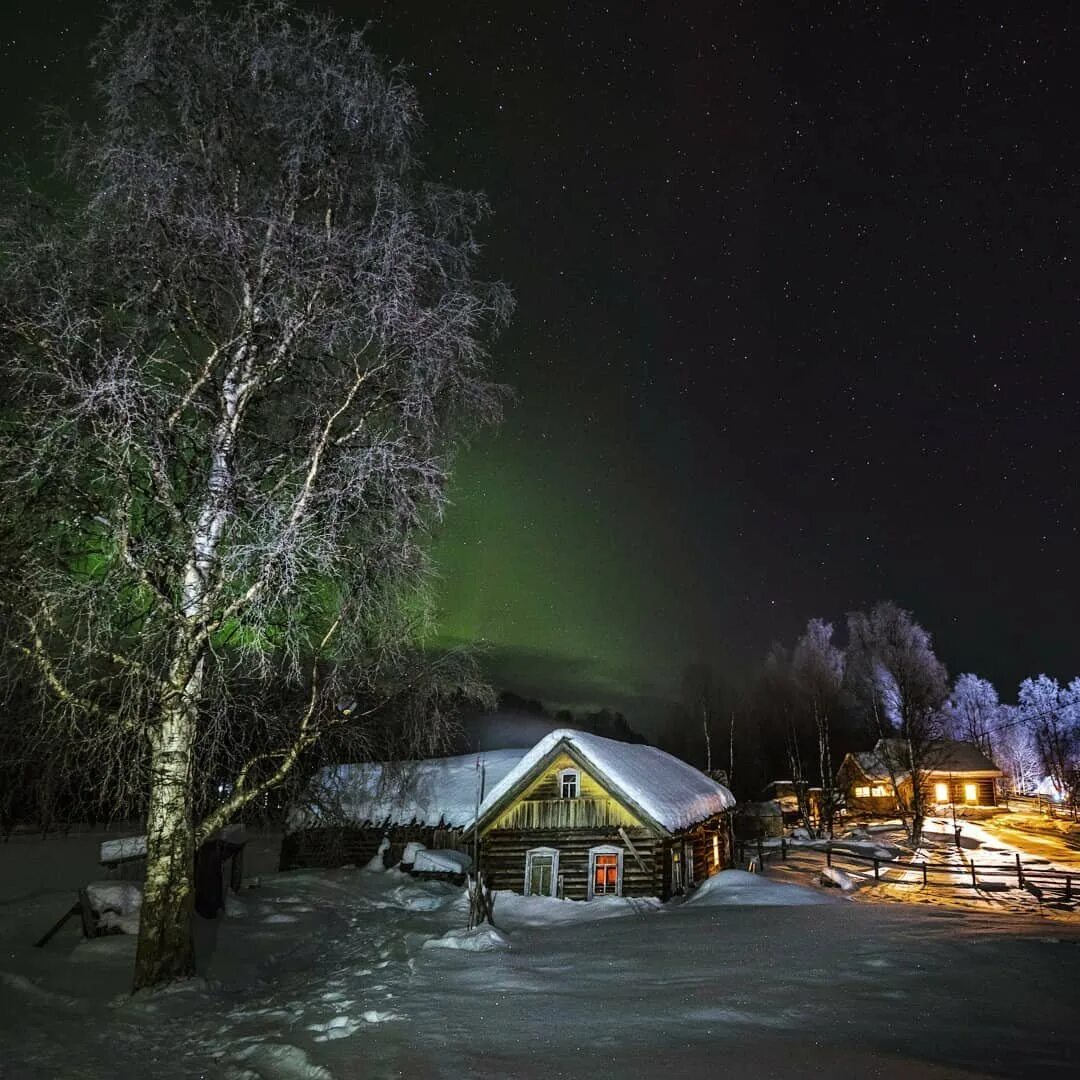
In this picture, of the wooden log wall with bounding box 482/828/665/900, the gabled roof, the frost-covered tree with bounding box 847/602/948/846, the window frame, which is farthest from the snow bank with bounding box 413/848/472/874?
the gabled roof

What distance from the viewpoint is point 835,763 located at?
80.9m

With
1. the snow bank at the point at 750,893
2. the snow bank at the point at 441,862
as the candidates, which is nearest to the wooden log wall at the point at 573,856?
the snow bank at the point at 750,893

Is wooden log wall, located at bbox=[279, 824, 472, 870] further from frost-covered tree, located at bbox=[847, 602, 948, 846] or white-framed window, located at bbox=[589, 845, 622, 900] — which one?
frost-covered tree, located at bbox=[847, 602, 948, 846]

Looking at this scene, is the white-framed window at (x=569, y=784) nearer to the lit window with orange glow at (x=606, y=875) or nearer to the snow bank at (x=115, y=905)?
the lit window with orange glow at (x=606, y=875)

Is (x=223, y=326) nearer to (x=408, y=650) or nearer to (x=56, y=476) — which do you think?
(x=56, y=476)

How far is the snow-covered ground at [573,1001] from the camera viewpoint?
7.79 m

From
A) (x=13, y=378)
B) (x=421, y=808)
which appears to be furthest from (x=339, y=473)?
(x=421, y=808)

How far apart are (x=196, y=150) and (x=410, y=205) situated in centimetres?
339

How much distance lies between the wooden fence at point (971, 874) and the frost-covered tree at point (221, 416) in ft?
70.9

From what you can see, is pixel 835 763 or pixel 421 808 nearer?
pixel 421 808

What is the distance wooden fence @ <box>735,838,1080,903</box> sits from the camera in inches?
992

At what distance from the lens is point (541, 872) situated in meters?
25.3

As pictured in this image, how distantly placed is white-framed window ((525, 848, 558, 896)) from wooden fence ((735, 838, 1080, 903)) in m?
10.6

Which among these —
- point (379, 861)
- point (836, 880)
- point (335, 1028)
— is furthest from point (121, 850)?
point (836, 880)
